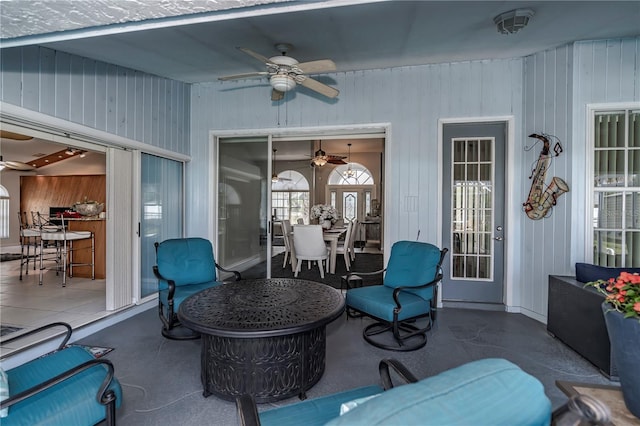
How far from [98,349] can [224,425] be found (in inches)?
66.8

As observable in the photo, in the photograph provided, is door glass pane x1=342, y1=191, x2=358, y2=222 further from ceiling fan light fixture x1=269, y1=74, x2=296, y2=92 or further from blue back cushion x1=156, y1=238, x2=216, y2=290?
ceiling fan light fixture x1=269, y1=74, x2=296, y2=92

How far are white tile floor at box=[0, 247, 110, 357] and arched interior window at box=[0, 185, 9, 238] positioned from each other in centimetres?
397

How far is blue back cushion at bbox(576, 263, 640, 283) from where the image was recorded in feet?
8.39

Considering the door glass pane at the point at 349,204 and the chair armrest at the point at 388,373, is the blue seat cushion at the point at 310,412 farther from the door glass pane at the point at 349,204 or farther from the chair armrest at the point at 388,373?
the door glass pane at the point at 349,204

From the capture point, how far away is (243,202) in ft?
16.1

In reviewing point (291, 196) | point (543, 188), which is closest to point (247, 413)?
point (543, 188)

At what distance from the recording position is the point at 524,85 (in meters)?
A: 3.79

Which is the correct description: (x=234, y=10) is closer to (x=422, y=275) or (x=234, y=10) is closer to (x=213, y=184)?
(x=422, y=275)

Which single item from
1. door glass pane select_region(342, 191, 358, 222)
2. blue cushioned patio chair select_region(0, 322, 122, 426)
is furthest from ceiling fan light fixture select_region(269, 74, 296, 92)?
door glass pane select_region(342, 191, 358, 222)

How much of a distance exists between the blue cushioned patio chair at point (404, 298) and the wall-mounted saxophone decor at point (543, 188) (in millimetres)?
1391

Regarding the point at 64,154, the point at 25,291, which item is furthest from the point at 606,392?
the point at 64,154

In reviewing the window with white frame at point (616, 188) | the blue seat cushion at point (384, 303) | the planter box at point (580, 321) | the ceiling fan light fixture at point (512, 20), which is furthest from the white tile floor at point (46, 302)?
the window with white frame at point (616, 188)

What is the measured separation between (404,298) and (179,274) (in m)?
2.28

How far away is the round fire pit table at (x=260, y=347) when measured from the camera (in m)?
1.91
